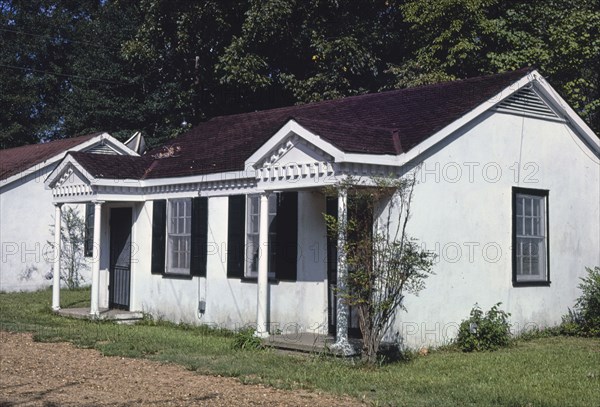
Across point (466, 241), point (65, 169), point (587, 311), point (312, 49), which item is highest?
point (312, 49)

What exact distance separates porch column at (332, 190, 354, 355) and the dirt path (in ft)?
6.81

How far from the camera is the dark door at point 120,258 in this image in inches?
756

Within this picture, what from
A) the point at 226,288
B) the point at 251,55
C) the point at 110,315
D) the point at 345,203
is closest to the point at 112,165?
the point at 110,315

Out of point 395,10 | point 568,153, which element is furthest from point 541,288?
point 395,10

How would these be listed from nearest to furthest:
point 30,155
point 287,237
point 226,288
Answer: point 287,237 < point 226,288 < point 30,155

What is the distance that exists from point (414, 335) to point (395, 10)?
738 inches

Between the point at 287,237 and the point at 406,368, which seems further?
the point at 287,237

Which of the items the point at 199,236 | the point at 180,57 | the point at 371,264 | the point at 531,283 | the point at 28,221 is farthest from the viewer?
the point at 180,57

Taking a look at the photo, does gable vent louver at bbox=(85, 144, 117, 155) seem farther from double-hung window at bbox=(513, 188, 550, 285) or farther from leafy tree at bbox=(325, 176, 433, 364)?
leafy tree at bbox=(325, 176, 433, 364)

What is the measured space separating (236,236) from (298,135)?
12.0 feet

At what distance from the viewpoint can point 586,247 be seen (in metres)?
16.9

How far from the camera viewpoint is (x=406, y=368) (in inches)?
474

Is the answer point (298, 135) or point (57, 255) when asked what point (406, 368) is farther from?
point (57, 255)

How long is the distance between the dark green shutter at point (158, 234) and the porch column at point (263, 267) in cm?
414
